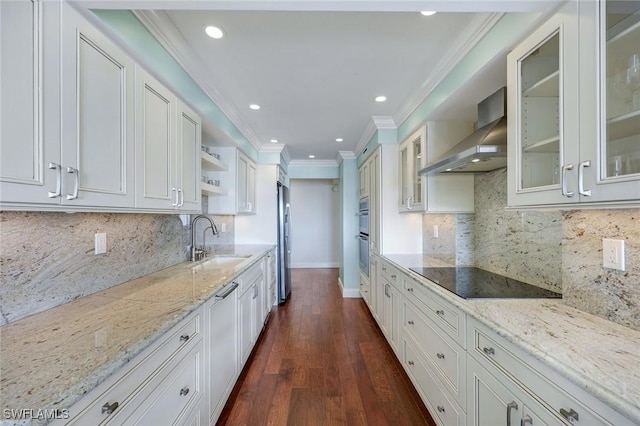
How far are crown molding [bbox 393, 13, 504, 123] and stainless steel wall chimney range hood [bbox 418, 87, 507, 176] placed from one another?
1.23 feet

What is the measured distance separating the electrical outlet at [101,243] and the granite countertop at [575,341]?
2031 millimetres

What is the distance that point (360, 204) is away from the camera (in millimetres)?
4383

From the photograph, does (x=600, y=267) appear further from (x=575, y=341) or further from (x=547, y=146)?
(x=547, y=146)

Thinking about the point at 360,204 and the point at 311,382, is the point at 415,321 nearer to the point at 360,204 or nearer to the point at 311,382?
the point at 311,382

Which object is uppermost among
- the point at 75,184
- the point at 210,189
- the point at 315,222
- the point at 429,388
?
the point at 210,189

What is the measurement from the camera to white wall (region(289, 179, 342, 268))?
7031 millimetres

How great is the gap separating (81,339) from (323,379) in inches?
72.9

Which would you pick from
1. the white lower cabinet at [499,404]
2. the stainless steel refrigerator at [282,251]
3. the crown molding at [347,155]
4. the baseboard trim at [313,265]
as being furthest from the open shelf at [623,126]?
the baseboard trim at [313,265]

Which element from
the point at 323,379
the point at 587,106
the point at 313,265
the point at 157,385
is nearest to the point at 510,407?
the point at 587,106

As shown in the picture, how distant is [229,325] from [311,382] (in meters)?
0.88

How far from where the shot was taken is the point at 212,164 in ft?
9.17

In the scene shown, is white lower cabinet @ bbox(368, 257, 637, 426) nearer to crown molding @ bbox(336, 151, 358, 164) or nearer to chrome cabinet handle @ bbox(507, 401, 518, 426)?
Answer: chrome cabinet handle @ bbox(507, 401, 518, 426)

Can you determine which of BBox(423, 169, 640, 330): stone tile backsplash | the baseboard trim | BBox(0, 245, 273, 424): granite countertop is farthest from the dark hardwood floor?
the baseboard trim

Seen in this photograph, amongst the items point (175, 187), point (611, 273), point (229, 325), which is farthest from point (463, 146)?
point (229, 325)
